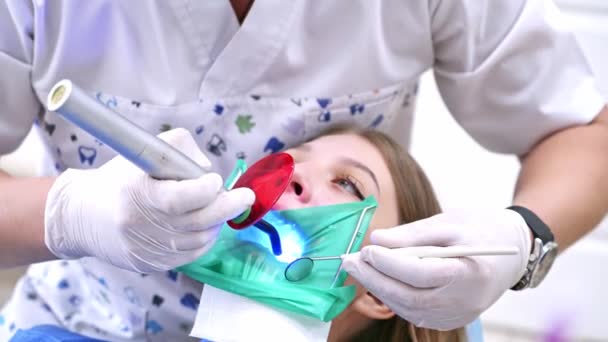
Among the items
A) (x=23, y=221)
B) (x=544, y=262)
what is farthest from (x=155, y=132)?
(x=544, y=262)

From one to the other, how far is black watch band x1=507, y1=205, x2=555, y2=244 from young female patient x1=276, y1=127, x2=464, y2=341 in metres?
0.19

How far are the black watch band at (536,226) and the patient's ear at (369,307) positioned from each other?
9.5 inches

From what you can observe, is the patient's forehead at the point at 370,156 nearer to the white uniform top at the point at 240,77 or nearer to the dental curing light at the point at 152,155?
the white uniform top at the point at 240,77

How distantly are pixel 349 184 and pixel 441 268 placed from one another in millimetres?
271

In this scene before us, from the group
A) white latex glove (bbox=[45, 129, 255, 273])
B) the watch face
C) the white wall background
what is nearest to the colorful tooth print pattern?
white latex glove (bbox=[45, 129, 255, 273])

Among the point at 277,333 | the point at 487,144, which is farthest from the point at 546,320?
the point at 277,333

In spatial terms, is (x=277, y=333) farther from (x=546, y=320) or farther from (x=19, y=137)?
(x=546, y=320)

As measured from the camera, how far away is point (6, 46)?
3.57ft

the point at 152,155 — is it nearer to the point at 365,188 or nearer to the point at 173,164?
the point at 173,164

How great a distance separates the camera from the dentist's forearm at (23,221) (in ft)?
3.21

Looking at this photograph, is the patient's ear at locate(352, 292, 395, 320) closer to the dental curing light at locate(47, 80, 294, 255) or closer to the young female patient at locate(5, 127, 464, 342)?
the young female patient at locate(5, 127, 464, 342)

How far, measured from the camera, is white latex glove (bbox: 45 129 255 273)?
0.81 m

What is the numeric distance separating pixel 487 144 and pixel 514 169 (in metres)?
0.98

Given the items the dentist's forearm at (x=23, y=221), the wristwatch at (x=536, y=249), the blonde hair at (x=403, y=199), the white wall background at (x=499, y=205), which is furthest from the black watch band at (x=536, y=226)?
the white wall background at (x=499, y=205)
